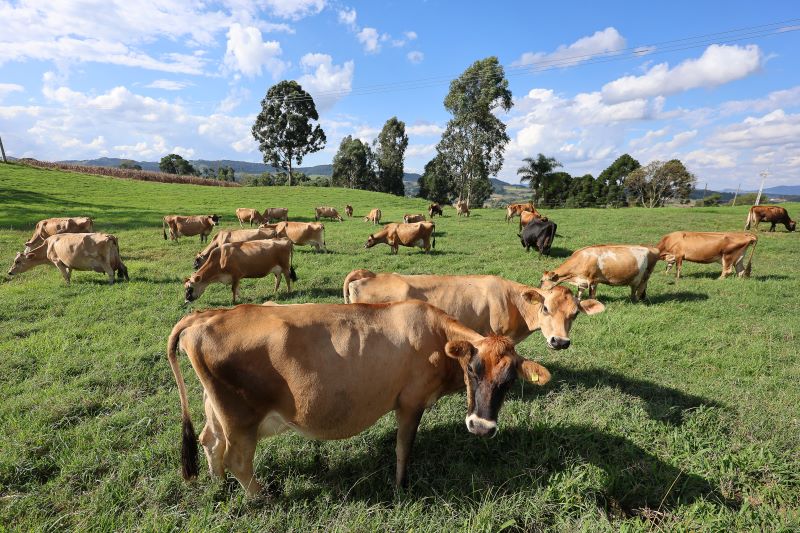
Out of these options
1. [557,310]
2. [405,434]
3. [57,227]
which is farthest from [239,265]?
[57,227]

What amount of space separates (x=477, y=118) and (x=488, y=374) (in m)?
40.5

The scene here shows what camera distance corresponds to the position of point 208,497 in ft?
11.5

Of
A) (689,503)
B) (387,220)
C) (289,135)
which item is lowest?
(689,503)

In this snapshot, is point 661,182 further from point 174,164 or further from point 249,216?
point 174,164

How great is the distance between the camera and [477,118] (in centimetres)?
3956

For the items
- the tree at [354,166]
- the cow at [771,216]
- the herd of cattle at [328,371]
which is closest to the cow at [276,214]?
the herd of cattle at [328,371]

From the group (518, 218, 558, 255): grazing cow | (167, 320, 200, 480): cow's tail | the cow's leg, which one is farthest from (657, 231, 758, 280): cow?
(167, 320, 200, 480): cow's tail

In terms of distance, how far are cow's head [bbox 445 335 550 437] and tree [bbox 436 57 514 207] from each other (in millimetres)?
39926

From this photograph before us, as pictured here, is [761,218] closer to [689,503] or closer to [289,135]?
[689,503]

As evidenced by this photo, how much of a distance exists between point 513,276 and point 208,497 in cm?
977

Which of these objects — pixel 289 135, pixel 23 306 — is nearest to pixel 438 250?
pixel 23 306

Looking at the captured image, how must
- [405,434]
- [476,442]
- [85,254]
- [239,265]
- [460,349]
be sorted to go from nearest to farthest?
[460,349], [405,434], [476,442], [239,265], [85,254]

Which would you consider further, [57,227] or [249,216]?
[249,216]

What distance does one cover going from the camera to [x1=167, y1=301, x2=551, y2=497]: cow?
317 cm
